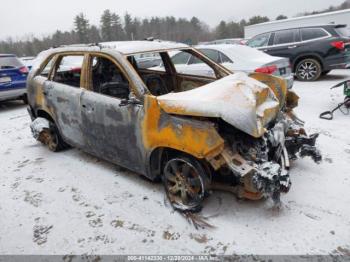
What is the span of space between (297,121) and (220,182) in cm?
157

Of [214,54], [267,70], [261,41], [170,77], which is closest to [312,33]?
[261,41]

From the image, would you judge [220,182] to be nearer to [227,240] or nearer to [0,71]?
[227,240]

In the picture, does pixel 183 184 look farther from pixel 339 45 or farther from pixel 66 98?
pixel 339 45

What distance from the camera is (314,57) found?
9.13m

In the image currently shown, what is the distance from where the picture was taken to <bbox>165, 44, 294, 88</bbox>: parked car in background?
21.5 ft

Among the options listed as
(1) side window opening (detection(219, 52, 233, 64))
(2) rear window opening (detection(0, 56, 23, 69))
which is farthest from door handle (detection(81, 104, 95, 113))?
(2) rear window opening (detection(0, 56, 23, 69))

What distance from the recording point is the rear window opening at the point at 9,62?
8.06 meters

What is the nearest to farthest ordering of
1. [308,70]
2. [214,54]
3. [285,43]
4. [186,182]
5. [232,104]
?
1. [232,104]
2. [186,182]
3. [214,54]
4. [308,70]
5. [285,43]

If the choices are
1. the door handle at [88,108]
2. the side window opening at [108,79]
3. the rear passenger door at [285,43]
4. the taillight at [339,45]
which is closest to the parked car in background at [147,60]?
the side window opening at [108,79]

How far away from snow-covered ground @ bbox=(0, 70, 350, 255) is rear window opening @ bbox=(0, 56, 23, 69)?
15.9ft

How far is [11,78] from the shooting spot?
8.02 meters

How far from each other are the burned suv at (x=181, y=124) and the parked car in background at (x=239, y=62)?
8.21 ft

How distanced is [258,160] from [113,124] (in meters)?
1.72

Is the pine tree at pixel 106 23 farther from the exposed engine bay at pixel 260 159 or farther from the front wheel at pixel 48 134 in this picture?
the exposed engine bay at pixel 260 159
